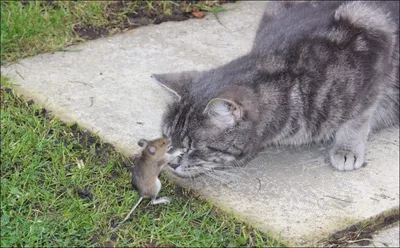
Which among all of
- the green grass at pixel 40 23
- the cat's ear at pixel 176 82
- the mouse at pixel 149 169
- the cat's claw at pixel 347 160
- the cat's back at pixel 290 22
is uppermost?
the cat's back at pixel 290 22

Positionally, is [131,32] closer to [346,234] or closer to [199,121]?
[199,121]

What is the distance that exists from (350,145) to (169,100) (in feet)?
3.55

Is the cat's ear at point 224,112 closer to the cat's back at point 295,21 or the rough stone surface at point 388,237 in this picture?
the cat's back at point 295,21

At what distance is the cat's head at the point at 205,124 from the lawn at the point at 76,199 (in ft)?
0.65

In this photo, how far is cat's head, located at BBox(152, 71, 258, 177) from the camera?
3293 mm

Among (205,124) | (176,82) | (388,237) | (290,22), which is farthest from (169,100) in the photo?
(388,237)

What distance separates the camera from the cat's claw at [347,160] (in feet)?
12.0

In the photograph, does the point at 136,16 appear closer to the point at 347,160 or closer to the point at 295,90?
the point at 295,90

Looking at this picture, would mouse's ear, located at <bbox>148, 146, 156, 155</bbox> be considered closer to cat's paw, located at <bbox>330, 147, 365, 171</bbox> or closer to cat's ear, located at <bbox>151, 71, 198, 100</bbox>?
cat's ear, located at <bbox>151, 71, 198, 100</bbox>

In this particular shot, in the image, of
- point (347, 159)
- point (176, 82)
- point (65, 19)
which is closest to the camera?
point (176, 82)

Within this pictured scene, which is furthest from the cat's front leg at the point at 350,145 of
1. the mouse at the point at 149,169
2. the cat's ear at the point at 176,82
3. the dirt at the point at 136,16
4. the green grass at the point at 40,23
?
the green grass at the point at 40,23

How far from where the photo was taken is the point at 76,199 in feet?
10.8

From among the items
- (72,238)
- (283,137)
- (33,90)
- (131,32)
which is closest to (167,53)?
(131,32)

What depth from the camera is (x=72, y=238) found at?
3.06 m
